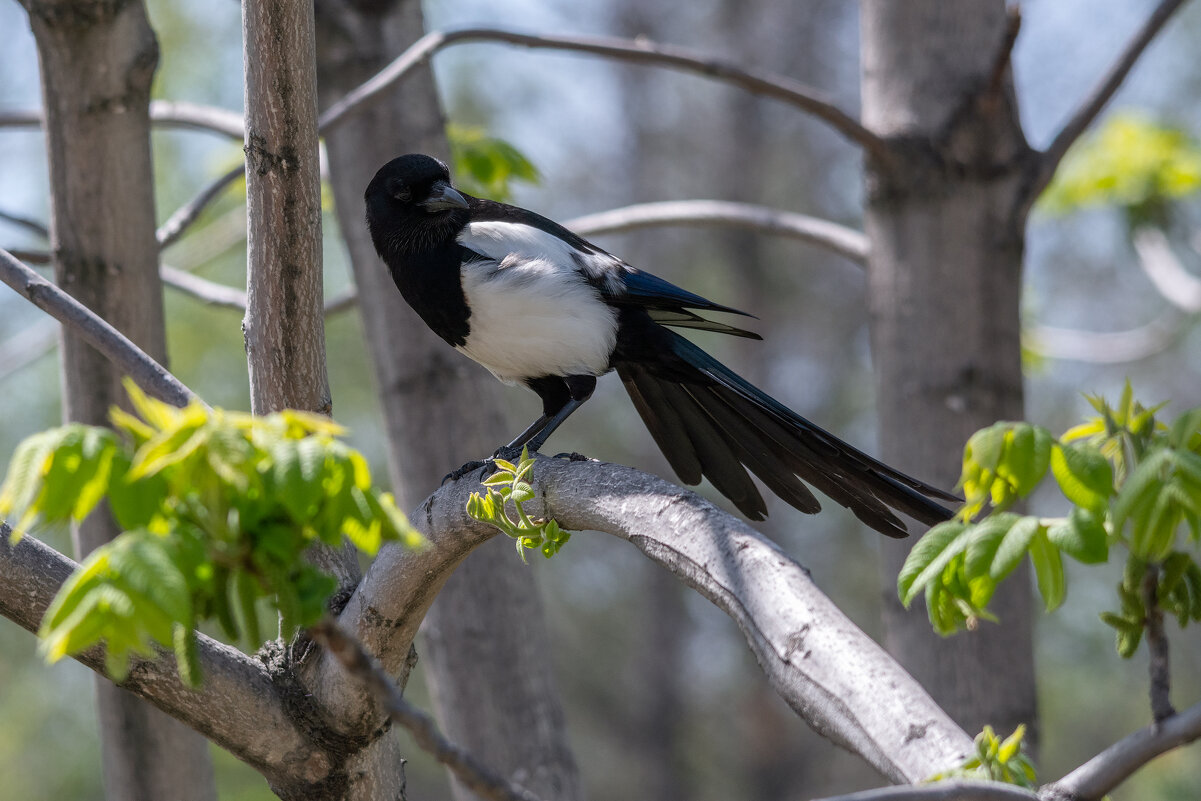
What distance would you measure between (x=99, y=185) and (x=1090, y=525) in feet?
6.73

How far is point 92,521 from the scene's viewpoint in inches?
89.0

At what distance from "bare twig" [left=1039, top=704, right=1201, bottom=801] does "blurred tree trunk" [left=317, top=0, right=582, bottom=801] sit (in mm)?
1830

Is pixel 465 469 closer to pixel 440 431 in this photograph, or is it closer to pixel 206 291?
pixel 440 431

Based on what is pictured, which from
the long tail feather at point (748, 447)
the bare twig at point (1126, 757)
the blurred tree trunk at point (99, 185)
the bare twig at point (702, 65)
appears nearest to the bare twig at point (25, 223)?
the blurred tree trunk at point (99, 185)

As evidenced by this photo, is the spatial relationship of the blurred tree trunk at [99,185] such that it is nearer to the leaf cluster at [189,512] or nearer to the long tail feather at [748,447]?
the long tail feather at [748,447]

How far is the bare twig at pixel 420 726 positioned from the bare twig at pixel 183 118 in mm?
2116

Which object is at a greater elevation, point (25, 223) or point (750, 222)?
point (25, 223)

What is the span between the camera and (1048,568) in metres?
0.99

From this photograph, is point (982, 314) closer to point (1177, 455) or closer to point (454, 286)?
point (454, 286)

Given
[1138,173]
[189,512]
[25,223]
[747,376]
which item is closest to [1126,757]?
[189,512]

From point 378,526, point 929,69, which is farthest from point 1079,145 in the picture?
point 378,526

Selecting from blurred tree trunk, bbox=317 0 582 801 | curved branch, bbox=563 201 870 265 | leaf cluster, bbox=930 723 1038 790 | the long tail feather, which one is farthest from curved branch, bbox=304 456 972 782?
curved branch, bbox=563 201 870 265

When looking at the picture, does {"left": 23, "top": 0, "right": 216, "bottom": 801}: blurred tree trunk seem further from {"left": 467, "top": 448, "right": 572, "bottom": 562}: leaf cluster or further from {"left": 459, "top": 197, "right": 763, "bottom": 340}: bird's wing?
{"left": 467, "top": 448, "right": 572, "bottom": 562}: leaf cluster

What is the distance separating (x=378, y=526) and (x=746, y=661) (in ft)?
36.1
